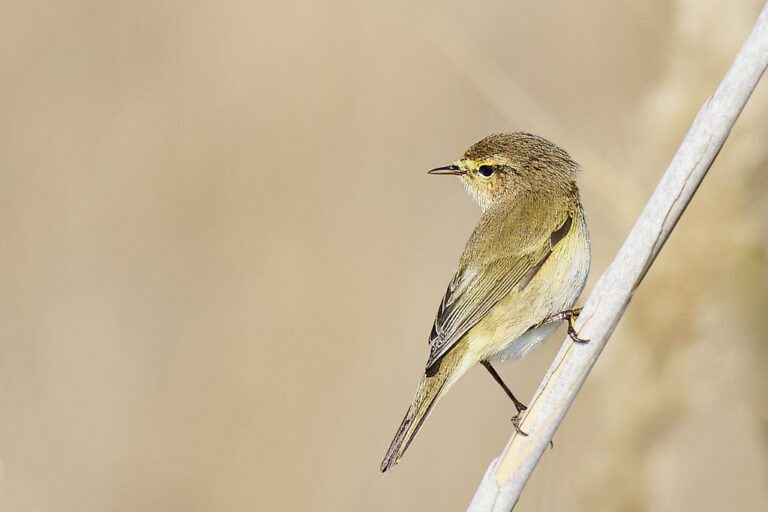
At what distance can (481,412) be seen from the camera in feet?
11.9

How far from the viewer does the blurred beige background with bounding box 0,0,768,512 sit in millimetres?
3586

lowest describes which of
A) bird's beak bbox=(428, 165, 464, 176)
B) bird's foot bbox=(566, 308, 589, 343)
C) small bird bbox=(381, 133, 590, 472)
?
bird's foot bbox=(566, 308, 589, 343)

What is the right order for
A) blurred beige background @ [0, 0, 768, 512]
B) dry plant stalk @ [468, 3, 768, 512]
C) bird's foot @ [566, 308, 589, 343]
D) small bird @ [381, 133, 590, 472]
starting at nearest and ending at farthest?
dry plant stalk @ [468, 3, 768, 512] → bird's foot @ [566, 308, 589, 343] → small bird @ [381, 133, 590, 472] → blurred beige background @ [0, 0, 768, 512]

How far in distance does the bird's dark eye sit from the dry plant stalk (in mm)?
997

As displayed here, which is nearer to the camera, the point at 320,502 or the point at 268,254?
the point at 320,502

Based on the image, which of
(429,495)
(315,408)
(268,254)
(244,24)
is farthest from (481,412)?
(244,24)

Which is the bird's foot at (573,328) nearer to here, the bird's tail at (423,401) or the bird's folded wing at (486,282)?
the bird's folded wing at (486,282)

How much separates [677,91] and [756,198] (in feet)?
1.00

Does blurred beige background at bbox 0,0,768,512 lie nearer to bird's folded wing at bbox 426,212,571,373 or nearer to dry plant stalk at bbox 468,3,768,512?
bird's folded wing at bbox 426,212,571,373

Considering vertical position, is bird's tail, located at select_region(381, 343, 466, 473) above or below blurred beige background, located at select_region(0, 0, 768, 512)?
below

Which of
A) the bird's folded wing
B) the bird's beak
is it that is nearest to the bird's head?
the bird's beak

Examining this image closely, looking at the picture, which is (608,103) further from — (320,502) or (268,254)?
(320,502)

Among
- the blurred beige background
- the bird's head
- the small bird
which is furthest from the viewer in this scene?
the blurred beige background

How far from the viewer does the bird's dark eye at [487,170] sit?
8.61ft
